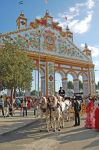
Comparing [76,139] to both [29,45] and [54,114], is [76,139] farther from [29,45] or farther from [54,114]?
[29,45]

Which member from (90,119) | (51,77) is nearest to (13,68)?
(51,77)

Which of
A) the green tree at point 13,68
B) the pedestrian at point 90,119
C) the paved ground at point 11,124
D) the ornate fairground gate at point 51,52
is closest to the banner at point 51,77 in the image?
the ornate fairground gate at point 51,52

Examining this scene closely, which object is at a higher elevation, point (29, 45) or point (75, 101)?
point (29, 45)

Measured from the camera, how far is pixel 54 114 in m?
13.8

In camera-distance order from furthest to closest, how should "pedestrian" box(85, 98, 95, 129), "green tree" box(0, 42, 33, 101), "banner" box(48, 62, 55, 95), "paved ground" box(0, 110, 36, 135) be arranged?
"banner" box(48, 62, 55, 95) → "green tree" box(0, 42, 33, 101) → "pedestrian" box(85, 98, 95, 129) → "paved ground" box(0, 110, 36, 135)

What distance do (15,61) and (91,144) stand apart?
2018 cm

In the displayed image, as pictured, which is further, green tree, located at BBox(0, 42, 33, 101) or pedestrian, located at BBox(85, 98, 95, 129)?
green tree, located at BBox(0, 42, 33, 101)

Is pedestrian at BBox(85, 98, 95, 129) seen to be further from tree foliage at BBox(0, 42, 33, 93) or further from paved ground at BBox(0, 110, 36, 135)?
tree foliage at BBox(0, 42, 33, 93)

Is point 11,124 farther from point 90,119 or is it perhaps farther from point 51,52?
point 51,52

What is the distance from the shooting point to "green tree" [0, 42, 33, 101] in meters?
28.0

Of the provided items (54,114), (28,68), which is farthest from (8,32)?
(54,114)

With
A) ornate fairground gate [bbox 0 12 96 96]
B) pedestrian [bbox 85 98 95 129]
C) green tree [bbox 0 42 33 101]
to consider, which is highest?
ornate fairground gate [bbox 0 12 96 96]

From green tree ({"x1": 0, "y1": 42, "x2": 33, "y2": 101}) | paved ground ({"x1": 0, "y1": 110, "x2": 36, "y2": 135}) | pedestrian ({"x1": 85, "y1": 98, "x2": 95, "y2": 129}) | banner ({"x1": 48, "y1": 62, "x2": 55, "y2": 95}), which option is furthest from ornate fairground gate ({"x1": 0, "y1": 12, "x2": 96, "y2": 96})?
pedestrian ({"x1": 85, "y1": 98, "x2": 95, "y2": 129})

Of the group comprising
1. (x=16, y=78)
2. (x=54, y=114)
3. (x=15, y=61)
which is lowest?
(x=54, y=114)
